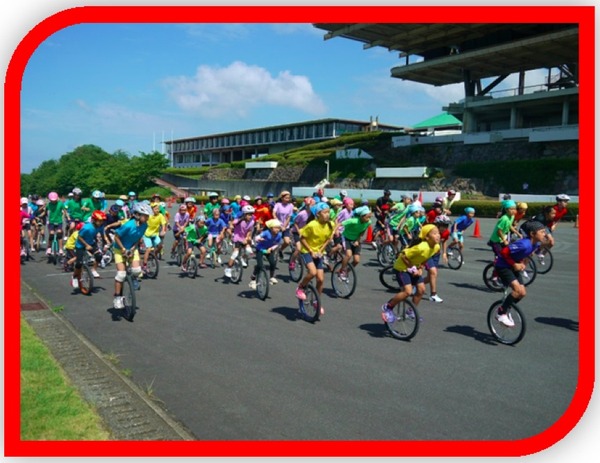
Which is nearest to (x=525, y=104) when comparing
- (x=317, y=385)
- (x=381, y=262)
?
(x=381, y=262)

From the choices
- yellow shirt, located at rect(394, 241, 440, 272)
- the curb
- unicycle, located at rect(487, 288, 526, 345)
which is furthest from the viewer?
yellow shirt, located at rect(394, 241, 440, 272)

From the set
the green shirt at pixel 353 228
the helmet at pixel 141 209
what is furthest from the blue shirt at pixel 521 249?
the helmet at pixel 141 209

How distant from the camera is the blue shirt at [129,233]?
9438mm

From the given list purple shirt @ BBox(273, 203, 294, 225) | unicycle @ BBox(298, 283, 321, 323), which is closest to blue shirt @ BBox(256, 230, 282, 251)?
unicycle @ BBox(298, 283, 321, 323)

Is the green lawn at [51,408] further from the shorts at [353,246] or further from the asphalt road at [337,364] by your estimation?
the shorts at [353,246]

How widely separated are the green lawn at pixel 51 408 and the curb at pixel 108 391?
13 centimetres

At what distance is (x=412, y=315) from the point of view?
7719 millimetres

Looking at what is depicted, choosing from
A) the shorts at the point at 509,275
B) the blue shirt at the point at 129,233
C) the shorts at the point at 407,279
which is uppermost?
the blue shirt at the point at 129,233

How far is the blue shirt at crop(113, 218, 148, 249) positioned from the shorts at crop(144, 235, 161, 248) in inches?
158

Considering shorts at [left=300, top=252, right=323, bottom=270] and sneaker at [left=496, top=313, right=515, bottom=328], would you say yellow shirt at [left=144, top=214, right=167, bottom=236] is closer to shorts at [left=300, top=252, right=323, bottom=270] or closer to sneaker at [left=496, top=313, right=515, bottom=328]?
shorts at [left=300, top=252, right=323, bottom=270]

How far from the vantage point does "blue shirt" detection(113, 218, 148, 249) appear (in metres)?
9.44

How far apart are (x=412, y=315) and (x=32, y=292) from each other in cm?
865

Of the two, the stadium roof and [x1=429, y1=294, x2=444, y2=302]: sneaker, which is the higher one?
the stadium roof
